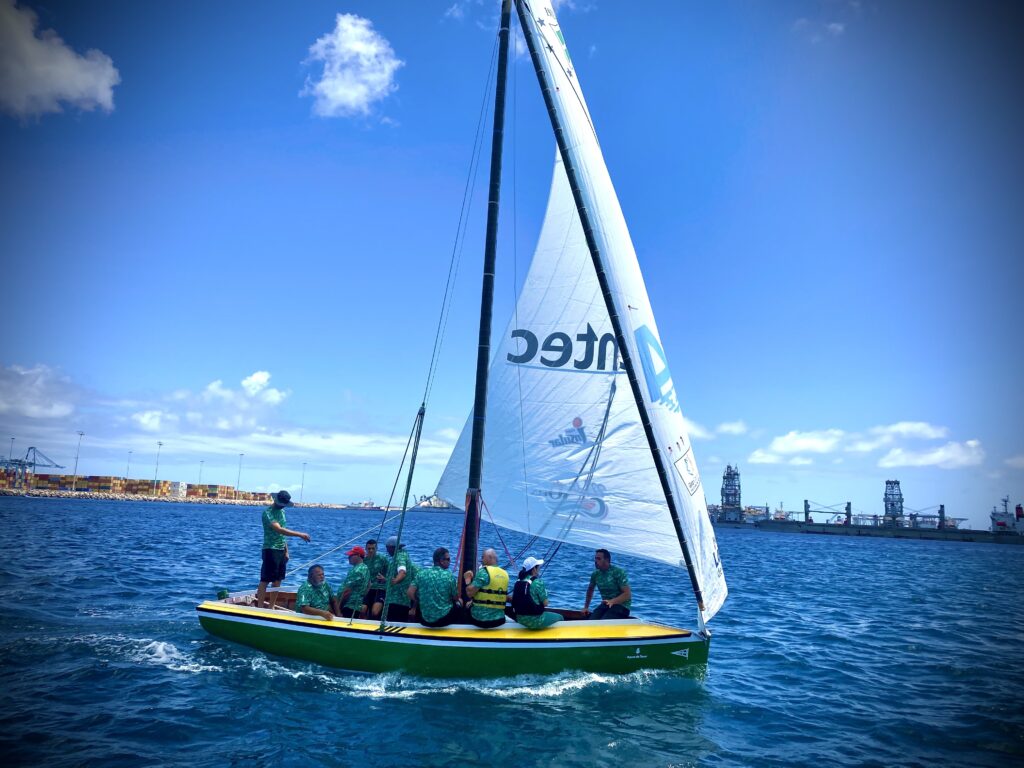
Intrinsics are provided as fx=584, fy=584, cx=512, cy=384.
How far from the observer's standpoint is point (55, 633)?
10812 mm

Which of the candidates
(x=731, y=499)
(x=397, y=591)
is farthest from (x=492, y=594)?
(x=731, y=499)

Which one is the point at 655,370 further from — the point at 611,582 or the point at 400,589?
the point at 400,589

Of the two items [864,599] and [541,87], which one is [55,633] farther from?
[864,599]

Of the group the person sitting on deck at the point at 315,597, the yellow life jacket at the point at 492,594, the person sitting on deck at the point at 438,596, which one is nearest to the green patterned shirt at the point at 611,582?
the yellow life jacket at the point at 492,594

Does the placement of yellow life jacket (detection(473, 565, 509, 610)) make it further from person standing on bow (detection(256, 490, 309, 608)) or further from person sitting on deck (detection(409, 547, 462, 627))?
person standing on bow (detection(256, 490, 309, 608))

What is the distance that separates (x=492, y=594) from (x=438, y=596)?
881 millimetres

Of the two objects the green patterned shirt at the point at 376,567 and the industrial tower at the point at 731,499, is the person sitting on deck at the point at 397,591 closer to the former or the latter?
the green patterned shirt at the point at 376,567

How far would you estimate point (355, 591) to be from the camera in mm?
10250

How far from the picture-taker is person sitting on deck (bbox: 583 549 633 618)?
35.5 ft

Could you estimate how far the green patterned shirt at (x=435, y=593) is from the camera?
9.48 metres

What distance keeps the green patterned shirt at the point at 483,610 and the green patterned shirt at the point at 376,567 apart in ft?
6.37

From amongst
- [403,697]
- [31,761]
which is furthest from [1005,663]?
[31,761]

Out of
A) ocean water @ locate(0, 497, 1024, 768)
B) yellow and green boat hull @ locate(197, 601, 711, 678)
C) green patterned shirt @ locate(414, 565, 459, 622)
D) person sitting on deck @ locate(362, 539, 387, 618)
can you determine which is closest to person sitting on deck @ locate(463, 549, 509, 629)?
yellow and green boat hull @ locate(197, 601, 711, 678)

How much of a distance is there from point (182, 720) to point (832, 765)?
322 inches
